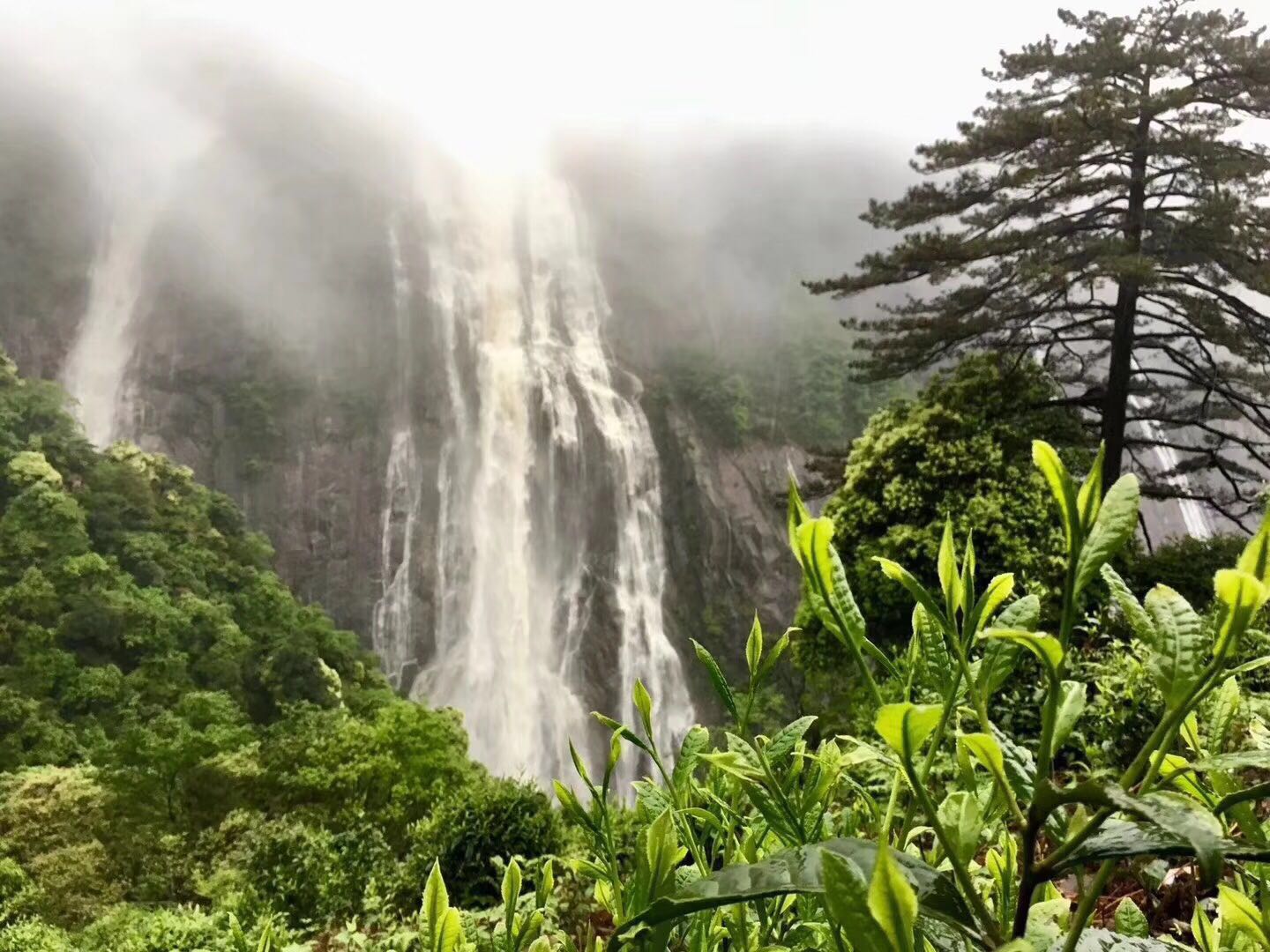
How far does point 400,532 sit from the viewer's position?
1277 cm

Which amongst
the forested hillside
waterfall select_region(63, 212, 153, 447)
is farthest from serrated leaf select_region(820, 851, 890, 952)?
waterfall select_region(63, 212, 153, 447)

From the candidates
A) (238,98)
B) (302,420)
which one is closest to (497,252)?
(302,420)

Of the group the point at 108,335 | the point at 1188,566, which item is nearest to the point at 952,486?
the point at 1188,566

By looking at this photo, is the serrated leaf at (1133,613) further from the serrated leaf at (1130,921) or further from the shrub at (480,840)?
the shrub at (480,840)

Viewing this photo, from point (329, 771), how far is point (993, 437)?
18.0ft

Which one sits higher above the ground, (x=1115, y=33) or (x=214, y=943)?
(x=1115, y=33)

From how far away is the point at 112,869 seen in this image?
4.48 metres

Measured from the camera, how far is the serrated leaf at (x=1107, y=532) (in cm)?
30

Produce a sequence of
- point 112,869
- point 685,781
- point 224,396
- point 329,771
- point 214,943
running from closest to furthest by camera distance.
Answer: point 685,781
point 214,943
point 112,869
point 329,771
point 224,396

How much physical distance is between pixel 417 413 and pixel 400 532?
2.55 meters

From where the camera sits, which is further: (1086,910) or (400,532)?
(400,532)

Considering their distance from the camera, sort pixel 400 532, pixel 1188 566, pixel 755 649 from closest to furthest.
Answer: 1. pixel 755 649
2. pixel 1188 566
3. pixel 400 532

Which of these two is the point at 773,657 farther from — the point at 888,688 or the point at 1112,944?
the point at 888,688

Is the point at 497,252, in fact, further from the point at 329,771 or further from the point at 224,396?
the point at 329,771
